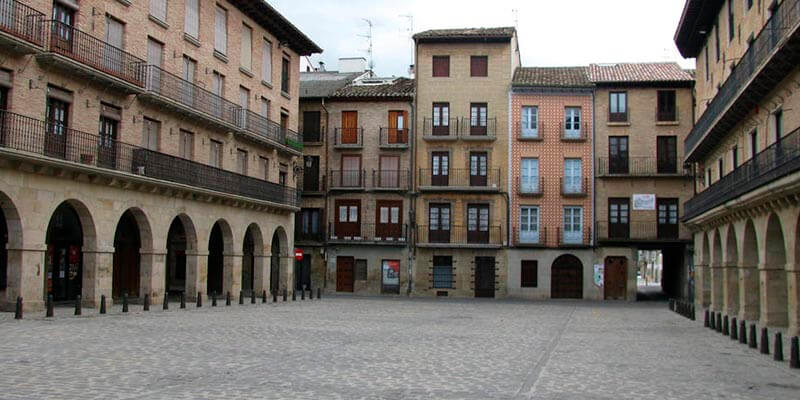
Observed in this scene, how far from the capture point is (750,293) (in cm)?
2791

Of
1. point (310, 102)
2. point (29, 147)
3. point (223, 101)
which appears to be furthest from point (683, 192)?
point (29, 147)

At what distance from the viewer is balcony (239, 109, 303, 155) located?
37750 mm

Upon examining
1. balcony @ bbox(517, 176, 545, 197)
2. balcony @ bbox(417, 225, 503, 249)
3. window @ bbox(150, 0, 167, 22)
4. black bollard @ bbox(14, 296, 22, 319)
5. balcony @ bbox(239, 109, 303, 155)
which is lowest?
black bollard @ bbox(14, 296, 22, 319)

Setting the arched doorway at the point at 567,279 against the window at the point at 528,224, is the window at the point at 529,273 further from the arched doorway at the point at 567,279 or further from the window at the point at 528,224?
the window at the point at 528,224

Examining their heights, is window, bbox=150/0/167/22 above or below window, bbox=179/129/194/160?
above

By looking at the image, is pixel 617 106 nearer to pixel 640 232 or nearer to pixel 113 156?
pixel 640 232

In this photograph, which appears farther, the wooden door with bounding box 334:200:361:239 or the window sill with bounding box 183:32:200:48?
the wooden door with bounding box 334:200:361:239

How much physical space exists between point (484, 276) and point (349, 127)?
39.3ft

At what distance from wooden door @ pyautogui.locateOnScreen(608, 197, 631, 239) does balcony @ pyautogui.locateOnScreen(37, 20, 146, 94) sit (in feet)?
92.2

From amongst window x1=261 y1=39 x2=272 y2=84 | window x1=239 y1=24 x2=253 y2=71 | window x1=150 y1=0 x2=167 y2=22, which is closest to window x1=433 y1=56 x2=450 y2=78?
window x1=261 y1=39 x2=272 y2=84

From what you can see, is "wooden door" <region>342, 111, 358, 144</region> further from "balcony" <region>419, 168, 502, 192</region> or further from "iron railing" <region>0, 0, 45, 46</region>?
"iron railing" <region>0, 0, 45, 46</region>

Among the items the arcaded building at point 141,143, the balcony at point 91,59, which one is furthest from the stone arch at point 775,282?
the balcony at point 91,59

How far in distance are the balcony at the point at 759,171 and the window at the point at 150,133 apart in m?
20.5

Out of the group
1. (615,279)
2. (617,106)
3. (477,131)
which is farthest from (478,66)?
(615,279)
